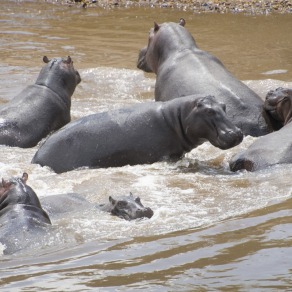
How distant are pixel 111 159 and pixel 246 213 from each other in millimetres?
2366

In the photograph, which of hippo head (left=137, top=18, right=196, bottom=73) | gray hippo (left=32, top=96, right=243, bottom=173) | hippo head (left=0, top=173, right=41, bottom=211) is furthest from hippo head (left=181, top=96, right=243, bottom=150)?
hippo head (left=137, top=18, right=196, bottom=73)

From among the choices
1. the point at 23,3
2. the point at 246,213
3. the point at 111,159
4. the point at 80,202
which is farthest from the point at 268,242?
the point at 23,3

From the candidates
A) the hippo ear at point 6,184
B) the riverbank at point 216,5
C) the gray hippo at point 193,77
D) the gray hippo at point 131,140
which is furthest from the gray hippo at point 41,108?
the riverbank at point 216,5

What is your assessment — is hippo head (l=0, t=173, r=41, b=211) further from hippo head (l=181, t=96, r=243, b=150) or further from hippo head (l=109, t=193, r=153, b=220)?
hippo head (l=181, t=96, r=243, b=150)

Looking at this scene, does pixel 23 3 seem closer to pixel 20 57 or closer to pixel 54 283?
pixel 20 57

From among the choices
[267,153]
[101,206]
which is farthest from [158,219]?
[267,153]

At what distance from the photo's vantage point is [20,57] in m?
14.7

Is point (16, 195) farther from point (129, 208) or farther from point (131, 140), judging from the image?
point (131, 140)

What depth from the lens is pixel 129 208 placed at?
22.7ft

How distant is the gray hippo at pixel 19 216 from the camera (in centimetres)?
612

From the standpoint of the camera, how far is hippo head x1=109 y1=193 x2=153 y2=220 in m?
6.86

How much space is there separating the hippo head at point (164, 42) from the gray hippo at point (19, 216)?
4.67 meters

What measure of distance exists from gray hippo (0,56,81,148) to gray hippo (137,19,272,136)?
1.02 meters

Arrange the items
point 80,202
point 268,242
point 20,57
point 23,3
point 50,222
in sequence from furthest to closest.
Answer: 1. point 23,3
2. point 20,57
3. point 80,202
4. point 50,222
5. point 268,242
